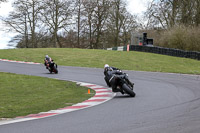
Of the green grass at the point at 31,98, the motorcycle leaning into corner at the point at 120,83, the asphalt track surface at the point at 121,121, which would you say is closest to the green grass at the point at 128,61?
the green grass at the point at 31,98

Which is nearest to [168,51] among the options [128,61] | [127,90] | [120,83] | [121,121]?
[128,61]

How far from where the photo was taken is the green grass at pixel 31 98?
8914 millimetres

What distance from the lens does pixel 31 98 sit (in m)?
11.3

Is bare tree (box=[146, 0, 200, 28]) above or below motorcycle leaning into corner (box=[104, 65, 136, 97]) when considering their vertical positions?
above

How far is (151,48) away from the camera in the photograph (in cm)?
3738

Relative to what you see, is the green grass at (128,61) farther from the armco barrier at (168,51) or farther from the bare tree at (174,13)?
the bare tree at (174,13)

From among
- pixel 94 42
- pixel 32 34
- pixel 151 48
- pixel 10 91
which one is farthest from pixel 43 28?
pixel 10 91

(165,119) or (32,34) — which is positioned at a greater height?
(32,34)

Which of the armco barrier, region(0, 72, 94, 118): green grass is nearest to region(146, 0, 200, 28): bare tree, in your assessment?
the armco barrier

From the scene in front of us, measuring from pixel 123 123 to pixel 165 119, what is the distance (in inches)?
37.8

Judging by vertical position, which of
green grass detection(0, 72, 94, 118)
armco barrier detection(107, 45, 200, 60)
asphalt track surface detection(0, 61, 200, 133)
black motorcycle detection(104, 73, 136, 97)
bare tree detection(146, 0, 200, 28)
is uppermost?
bare tree detection(146, 0, 200, 28)

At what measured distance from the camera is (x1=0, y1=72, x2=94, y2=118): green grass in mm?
8914

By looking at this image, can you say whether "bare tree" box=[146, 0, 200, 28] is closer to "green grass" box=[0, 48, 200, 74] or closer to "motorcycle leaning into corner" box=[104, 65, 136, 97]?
"green grass" box=[0, 48, 200, 74]

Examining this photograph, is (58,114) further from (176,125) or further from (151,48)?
(151,48)
